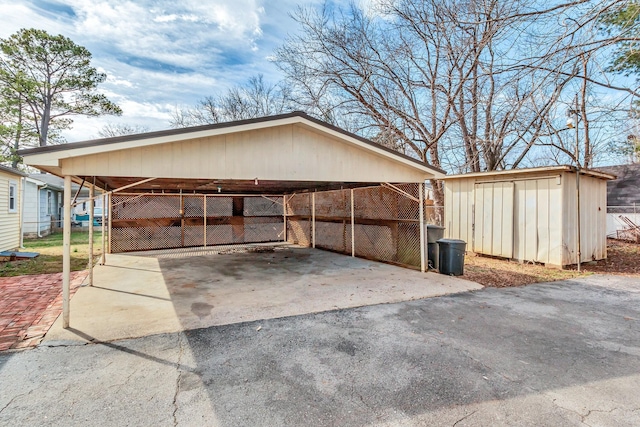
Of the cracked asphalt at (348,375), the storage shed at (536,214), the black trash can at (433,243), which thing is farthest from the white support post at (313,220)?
the cracked asphalt at (348,375)

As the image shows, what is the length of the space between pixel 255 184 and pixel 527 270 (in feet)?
22.0

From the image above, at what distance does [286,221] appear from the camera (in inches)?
528

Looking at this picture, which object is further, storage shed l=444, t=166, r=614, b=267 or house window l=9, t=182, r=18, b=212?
house window l=9, t=182, r=18, b=212

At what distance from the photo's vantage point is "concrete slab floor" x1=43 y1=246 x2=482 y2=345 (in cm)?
402

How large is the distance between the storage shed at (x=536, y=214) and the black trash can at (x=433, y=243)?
237 centimetres

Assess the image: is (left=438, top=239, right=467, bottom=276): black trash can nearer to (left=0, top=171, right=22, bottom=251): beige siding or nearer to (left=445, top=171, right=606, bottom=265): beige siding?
(left=445, top=171, right=606, bottom=265): beige siding

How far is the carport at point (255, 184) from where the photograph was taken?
4.25m

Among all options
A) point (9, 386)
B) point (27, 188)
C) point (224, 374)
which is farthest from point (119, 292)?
point (27, 188)

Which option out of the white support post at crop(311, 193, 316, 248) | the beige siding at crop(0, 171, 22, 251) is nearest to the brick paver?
the beige siding at crop(0, 171, 22, 251)

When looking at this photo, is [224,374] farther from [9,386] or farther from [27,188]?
[27,188]

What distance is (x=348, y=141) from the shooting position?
19.2 feet

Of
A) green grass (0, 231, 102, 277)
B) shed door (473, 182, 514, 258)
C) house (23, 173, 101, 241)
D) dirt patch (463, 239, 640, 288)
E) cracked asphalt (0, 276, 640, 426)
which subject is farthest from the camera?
house (23, 173, 101, 241)

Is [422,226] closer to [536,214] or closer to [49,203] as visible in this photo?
[536,214]

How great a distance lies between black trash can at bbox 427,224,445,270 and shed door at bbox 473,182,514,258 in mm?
2309
